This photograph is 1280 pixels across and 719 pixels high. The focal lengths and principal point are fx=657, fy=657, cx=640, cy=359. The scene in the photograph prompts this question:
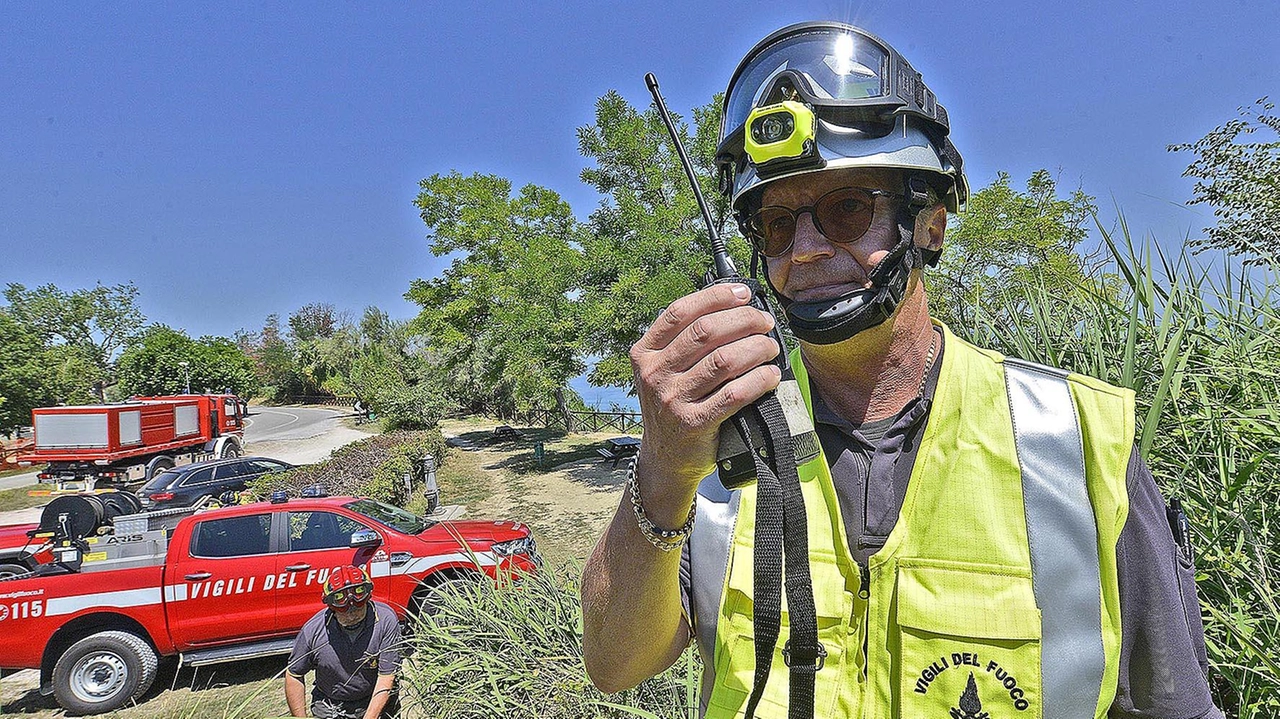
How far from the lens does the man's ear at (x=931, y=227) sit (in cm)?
144

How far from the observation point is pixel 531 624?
3.52m

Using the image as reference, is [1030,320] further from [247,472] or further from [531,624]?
[247,472]

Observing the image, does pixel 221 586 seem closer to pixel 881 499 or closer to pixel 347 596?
pixel 347 596

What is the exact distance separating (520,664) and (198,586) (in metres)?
4.98

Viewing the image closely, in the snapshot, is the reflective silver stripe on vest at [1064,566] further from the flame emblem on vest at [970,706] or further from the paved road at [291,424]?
the paved road at [291,424]

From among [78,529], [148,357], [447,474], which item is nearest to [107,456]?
[447,474]

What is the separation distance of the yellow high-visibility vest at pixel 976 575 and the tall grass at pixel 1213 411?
1.08 m

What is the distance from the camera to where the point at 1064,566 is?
118 cm

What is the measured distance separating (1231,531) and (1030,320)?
1.30 metres

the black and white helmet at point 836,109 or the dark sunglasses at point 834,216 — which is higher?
the black and white helmet at point 836,109

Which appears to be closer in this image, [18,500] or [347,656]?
[347,656]

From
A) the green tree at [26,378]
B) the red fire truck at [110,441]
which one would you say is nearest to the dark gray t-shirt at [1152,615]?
the red fire truck at [110,441]

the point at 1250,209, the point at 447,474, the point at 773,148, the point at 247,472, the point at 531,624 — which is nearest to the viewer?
the point at 773,148

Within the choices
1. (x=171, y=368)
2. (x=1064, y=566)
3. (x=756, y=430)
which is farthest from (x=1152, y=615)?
(x=171, y=368)
